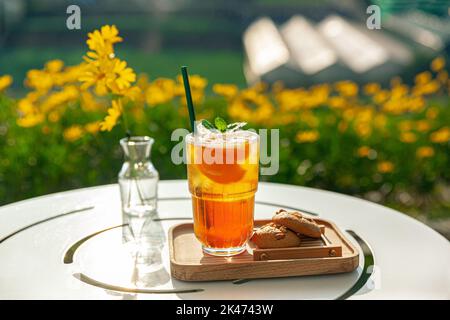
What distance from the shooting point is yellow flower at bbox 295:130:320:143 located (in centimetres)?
227

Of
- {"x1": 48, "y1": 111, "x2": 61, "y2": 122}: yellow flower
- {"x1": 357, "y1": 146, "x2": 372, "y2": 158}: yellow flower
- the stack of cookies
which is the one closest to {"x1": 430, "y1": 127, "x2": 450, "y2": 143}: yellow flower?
{"x1": 357, "y1": 146, "x2": 372, "y2": 158}: yellow flower

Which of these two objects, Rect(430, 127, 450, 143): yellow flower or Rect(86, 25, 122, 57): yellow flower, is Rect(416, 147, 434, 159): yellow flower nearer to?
Rect(430, 127, 450, 143): yellow flower

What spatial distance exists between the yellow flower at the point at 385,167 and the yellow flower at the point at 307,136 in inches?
11.0

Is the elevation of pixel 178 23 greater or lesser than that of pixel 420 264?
greater

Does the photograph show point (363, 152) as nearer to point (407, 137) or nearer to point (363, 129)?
point (363, 129)

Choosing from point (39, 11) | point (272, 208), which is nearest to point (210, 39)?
point (39, 11)

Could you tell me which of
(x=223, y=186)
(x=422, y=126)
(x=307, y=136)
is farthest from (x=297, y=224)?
(x=422, y=126)

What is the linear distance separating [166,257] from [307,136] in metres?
1.29

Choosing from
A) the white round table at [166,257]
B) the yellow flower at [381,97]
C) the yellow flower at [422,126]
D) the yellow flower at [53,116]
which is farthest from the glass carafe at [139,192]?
the yellow flower at [422,126]

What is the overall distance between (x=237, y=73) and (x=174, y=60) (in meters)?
2.17

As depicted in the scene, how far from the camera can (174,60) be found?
46.6 ft

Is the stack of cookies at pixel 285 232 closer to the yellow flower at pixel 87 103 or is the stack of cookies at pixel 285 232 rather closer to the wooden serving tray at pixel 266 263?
the wooden serving tray at pixel 266 263

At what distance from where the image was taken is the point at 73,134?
214 centimetres
